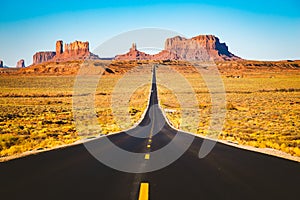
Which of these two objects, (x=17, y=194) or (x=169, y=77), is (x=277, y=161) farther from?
(x=169, y=77)

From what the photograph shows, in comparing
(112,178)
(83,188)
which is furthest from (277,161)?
(83,188)

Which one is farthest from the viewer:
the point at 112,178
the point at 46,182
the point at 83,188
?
the point at 112,178

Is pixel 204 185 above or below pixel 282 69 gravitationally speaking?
below

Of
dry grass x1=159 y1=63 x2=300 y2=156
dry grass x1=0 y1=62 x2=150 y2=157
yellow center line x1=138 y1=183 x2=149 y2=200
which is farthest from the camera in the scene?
dry grass x1=159 y1=63 x2=300 y2=156

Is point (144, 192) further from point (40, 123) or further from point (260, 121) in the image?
point (260, 121)

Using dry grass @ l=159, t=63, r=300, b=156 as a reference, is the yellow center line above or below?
above

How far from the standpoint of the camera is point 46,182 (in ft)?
20.6

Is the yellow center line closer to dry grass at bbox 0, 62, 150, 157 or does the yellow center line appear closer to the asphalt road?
the asphalt road

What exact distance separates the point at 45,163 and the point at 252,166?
6082mm

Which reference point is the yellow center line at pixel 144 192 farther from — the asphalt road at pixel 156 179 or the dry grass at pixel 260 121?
the dry grass at pixel 260 121

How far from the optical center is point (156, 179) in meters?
6.71

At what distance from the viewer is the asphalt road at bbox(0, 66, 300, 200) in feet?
17.9

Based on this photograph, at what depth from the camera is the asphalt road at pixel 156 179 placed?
547cm

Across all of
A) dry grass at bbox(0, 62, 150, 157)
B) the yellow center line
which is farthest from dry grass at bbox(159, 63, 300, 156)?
dry grass at bbox(0, 62, 150, 157)
